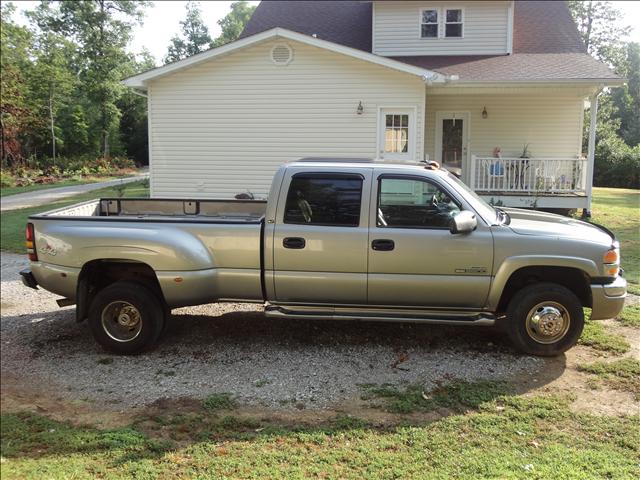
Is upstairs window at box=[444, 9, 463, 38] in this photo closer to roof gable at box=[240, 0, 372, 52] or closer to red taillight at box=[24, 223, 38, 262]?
roof gable at box=[240, 0, 372, 52]

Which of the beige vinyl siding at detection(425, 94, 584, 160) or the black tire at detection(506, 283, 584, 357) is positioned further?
the beige vinyl siding at detection(425, 94, 584, 160)

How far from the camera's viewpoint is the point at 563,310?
5164mm

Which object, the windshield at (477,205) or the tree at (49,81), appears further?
the tree at (49,81)

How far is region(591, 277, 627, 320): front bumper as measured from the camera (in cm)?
511

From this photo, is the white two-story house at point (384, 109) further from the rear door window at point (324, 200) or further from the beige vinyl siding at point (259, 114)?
the rear door window at point (324, 200)

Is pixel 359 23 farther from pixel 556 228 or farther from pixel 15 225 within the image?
pixel 556 228

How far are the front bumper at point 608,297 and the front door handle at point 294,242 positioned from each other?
2719 mm

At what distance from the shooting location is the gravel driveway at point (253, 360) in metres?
4.60

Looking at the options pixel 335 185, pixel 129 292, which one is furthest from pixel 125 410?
pixel 335 185

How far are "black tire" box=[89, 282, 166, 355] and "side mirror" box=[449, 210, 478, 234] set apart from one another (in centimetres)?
291

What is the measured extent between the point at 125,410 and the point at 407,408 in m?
2.16

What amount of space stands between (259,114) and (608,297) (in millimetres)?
10037

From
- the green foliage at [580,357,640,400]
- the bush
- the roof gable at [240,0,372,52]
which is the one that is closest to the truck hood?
the green foliage at [580,357,640,400]

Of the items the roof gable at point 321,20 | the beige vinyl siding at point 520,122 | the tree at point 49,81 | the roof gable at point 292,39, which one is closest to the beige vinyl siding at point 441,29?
the roof gable at point 321,20
